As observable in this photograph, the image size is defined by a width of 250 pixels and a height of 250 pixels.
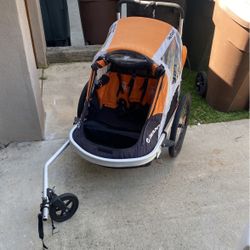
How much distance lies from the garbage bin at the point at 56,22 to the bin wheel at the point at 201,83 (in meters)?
2.00

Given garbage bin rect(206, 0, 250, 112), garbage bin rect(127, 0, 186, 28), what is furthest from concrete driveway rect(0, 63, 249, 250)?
garbage bin rect(127, 0, 186, 28)

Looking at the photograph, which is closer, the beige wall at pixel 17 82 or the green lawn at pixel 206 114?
the beige wall at pixel 17 82

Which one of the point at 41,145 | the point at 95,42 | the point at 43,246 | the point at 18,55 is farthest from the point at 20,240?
the point at 95,42

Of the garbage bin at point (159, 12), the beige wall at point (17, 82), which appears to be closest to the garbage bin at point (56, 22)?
the garbage bin at point (159, 12)

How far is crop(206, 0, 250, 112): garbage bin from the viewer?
2582mm

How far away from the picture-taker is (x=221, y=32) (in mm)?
2795

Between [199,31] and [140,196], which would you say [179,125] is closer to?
[140,196]

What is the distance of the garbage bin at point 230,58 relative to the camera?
102 inches

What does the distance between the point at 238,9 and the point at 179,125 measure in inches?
40.5

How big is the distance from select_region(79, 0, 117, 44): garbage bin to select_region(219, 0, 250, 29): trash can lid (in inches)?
56.0

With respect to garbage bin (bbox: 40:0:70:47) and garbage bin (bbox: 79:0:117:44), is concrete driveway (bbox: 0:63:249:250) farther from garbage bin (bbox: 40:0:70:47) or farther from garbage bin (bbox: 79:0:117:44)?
garbage bin (bbox: 40:0:70:47)

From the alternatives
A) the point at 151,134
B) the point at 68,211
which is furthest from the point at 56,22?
the point at 68,211

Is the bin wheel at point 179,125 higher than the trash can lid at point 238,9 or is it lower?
lower

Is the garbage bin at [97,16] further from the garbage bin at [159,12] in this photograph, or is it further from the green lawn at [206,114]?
the green lawn at [206,114]
